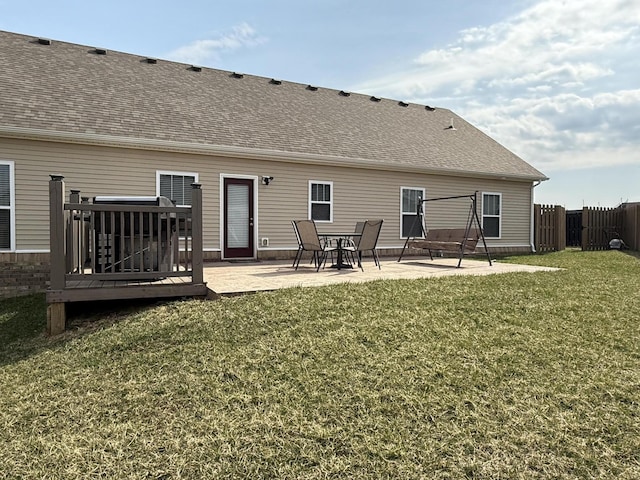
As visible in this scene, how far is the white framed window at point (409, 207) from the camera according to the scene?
12023mm

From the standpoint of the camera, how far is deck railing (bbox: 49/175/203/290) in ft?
14.7

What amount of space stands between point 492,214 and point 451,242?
5624 mm

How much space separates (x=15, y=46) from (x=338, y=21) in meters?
8.27

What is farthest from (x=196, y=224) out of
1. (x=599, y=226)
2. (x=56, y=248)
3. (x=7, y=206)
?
(x=599, y=226)

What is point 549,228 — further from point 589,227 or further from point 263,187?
point 263,187

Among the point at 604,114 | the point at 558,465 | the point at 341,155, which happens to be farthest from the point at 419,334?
the point at 604,114

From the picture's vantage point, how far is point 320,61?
13914mm

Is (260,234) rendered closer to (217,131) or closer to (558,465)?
(217,131)

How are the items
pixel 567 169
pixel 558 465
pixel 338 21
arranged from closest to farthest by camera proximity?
pixel 558 465 < pixel 338 21 < pixel 567 169

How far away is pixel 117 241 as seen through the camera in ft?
17.1

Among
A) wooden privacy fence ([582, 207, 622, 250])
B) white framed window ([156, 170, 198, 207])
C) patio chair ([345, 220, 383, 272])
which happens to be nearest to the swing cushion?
patio chair ([345, 220, 383, 272])

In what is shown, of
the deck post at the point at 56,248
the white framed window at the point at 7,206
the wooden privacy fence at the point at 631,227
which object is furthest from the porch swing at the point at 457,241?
the wooden privacy fence at the point at 631,227

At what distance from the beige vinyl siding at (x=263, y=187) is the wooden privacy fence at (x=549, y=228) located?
1.69ft

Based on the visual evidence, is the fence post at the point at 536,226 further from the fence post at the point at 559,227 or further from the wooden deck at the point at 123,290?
the wooden deck at the point at 123,290
